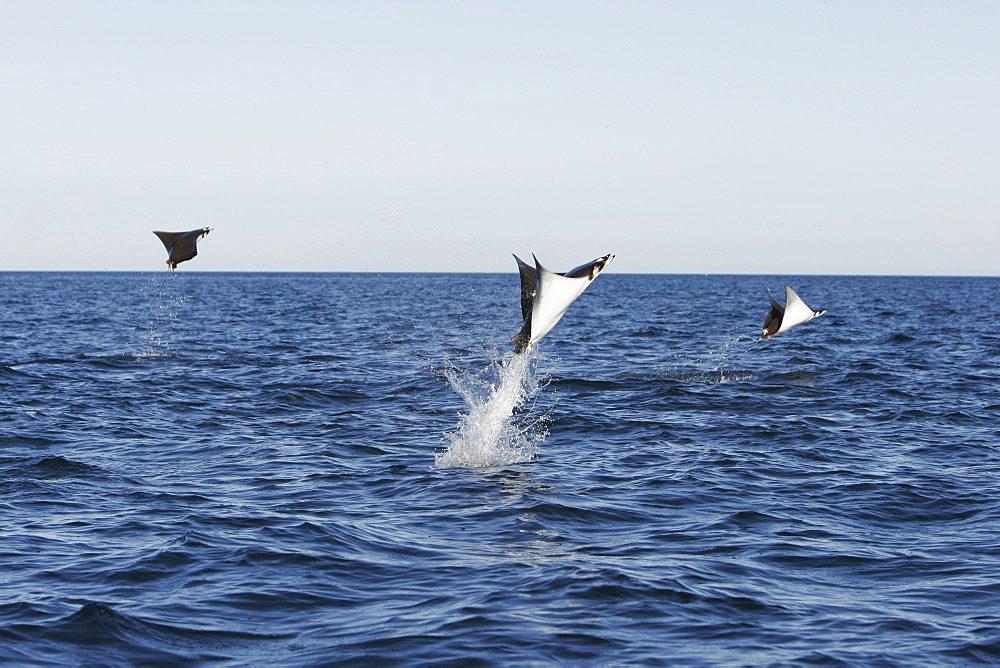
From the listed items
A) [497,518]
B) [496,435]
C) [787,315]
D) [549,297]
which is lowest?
[497,518]

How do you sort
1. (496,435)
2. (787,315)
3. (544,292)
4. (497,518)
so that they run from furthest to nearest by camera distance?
1. (787,315)
2. (496,435)
3. (544,292)
4. (497,518)

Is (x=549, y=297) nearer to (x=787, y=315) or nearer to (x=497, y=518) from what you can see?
(x=497, y=518)

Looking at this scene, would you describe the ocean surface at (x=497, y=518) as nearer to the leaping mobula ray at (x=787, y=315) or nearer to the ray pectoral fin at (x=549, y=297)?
the leaping mobula ray at (x=787, y=315)

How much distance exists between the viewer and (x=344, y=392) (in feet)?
68.4

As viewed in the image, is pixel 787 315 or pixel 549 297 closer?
pixel 549 297

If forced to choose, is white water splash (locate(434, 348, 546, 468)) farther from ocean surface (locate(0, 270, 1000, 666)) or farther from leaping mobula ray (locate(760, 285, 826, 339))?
leaping mobula ray (locate(760, 285, 826, 339))

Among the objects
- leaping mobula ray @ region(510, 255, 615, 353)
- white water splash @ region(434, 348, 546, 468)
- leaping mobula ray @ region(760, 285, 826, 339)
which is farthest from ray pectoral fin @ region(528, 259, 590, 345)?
leaping mobula ray @ region(760, 285, 826, 339)

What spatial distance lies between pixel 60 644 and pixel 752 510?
284 inches

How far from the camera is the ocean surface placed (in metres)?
7.44

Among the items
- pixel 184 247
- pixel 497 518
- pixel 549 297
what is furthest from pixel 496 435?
pixel 184 247

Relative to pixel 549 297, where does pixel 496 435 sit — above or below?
below

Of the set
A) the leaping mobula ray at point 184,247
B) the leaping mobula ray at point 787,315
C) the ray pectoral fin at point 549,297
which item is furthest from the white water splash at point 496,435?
the leaping mobula ray at point 184,247

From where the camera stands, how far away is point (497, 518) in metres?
10.8

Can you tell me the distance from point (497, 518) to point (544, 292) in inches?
141
